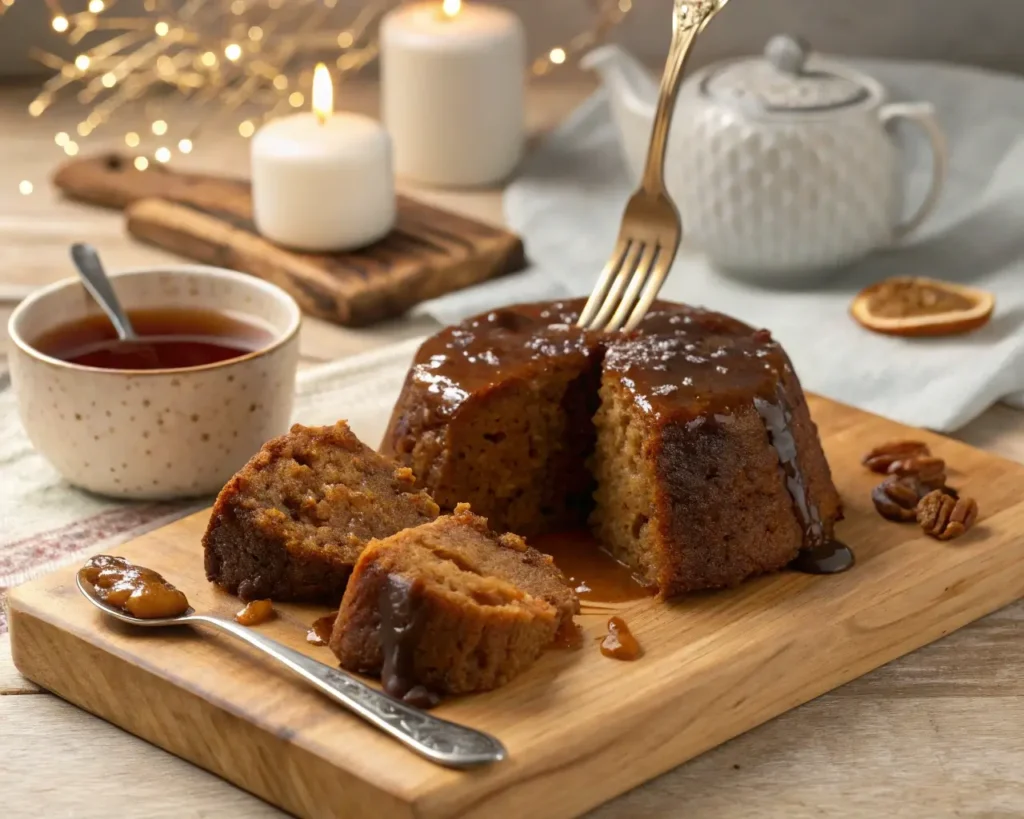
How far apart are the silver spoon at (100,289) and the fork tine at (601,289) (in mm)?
894

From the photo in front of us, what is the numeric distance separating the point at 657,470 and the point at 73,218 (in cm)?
253

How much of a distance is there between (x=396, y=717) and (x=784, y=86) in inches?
93.9

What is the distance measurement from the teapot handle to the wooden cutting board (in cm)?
150

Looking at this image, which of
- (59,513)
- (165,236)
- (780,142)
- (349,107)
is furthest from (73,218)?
(780,142)

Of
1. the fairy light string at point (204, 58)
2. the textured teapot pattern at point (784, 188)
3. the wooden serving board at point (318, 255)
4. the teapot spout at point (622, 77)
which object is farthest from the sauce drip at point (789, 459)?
the fairy light string at point (204, 58)

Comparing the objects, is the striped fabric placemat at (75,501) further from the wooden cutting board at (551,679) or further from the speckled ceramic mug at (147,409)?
the wooden cutting board at (551,679)

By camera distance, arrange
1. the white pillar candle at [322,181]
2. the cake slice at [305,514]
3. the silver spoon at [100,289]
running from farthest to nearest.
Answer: the white pillar candle at [322,181] → the silver spoon at [100,289] → the cake slice at [305,514]

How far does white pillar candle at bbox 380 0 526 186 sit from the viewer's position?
4.62 m

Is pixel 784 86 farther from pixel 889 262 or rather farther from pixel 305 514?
pixel 305 514

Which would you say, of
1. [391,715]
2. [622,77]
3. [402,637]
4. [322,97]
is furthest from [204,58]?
[391,715]

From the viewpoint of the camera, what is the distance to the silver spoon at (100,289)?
318cm

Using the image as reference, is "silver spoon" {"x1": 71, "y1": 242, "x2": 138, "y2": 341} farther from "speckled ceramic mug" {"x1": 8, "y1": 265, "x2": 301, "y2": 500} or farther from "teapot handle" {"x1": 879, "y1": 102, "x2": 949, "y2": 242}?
"teapot handle" {"x1": 879, "y1": 102, "x2": 949, "y2": 242}

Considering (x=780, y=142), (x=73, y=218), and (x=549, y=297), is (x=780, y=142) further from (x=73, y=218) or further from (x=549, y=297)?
(x=73, y=218)

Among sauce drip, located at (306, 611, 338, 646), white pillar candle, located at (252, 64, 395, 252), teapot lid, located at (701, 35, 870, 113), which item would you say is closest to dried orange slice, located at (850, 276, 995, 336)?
teapot lid, located at (701, 35, 870, 113)
